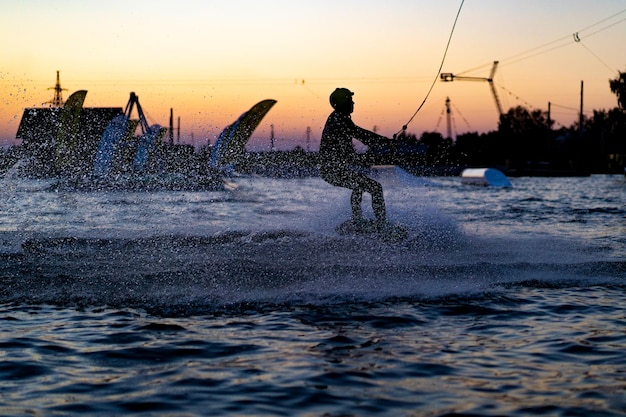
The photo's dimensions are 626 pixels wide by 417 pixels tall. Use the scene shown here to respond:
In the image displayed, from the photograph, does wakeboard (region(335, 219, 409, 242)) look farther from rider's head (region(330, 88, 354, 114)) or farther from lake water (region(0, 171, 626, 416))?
rider's head (region(330, 88, 354, 114))

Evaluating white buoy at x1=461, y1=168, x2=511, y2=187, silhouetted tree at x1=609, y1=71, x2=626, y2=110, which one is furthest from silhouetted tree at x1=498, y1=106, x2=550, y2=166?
white buoy at x1=461, y1=168, x2=511, y2=187

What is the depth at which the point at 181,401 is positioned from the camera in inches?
151

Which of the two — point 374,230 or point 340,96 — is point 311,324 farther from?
point 340,96

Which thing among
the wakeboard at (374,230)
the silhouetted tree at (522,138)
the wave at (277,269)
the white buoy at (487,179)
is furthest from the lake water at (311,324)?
the silhouetted tree at (522,138)

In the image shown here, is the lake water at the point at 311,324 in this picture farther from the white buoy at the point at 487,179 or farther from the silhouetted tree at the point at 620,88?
the silhouetted tree at the point at 620,88

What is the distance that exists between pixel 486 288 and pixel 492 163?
98170 mm

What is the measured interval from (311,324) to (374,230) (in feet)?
14.8

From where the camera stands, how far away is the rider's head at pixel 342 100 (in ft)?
33.2

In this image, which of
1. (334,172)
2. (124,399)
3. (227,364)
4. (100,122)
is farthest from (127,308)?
(100,122)

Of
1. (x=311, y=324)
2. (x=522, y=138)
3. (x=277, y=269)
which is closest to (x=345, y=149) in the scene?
(x=277, y=269)

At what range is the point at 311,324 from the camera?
18.5ft

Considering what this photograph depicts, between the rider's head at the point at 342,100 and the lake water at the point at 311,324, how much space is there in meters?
1.68

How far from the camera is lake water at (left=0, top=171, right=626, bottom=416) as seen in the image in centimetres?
393

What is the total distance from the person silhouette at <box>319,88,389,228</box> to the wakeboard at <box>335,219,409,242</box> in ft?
0.28
